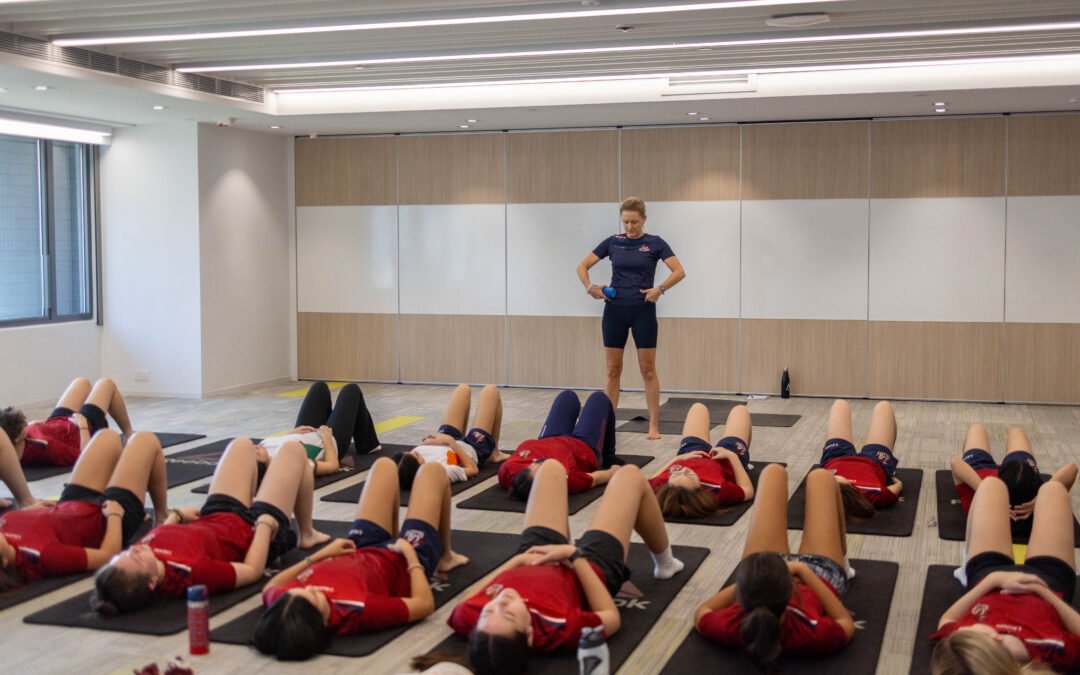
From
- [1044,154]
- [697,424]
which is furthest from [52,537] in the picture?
[1044,154]

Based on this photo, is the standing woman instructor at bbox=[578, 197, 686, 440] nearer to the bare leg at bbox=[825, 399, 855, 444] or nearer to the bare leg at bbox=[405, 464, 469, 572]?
the bare leg at bbox=[825, 399, 855, 444]

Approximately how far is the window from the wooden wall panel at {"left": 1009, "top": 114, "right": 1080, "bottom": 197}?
7.73 m

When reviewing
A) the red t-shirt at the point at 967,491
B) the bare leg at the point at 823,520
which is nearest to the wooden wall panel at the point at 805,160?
the red t-shirt at the point at 967,491

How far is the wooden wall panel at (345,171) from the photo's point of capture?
10.3 meters

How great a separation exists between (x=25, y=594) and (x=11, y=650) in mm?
559

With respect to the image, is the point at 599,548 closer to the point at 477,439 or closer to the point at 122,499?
the point at 122,499

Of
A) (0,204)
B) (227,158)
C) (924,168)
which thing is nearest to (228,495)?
(0,204)

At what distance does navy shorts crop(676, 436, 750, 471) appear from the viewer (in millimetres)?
5352

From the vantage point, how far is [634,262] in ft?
24.2

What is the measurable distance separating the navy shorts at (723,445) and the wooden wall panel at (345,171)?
18.3ft

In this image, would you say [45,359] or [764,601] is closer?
[764,601]

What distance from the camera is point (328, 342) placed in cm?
1058

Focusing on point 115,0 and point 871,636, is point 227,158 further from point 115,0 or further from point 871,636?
point 871,636

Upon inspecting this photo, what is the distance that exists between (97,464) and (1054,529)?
3.46 meters
